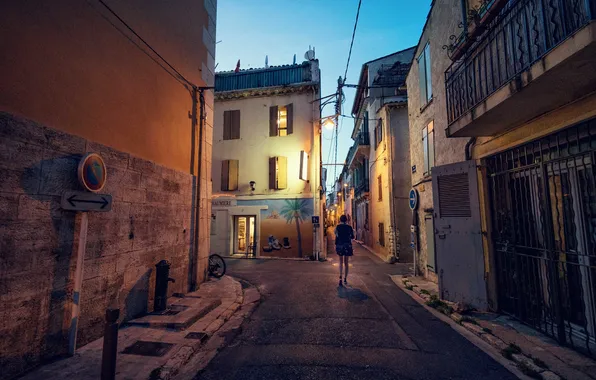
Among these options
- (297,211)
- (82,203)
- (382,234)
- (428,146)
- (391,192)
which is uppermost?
(428,146)

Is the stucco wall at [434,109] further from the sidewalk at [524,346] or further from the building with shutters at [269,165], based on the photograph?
the building with shutters at [269,165]

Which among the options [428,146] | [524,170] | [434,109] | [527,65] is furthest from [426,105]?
[527,65]

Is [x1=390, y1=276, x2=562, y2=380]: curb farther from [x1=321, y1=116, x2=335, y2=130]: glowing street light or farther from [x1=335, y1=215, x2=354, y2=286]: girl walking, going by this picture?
[x1=321, y1=116, x2=335, y2=130]: glowing street light

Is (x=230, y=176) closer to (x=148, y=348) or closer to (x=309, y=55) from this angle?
(x=309, y=55)

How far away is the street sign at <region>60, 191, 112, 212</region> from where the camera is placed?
3.65 metres

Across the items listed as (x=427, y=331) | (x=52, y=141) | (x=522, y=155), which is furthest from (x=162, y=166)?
(x=522, y=155)

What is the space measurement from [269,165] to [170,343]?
39.4ft

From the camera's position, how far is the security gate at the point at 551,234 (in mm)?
3910

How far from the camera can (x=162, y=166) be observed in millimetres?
6008

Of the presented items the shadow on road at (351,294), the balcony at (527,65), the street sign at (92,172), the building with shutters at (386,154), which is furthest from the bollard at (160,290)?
the building with shutters at (386,154)

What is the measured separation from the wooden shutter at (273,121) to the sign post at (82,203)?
1209cm

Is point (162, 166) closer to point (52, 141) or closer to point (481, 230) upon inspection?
point (52, 141)

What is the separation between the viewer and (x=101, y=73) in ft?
14.6

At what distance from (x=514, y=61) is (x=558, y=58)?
999 mm
